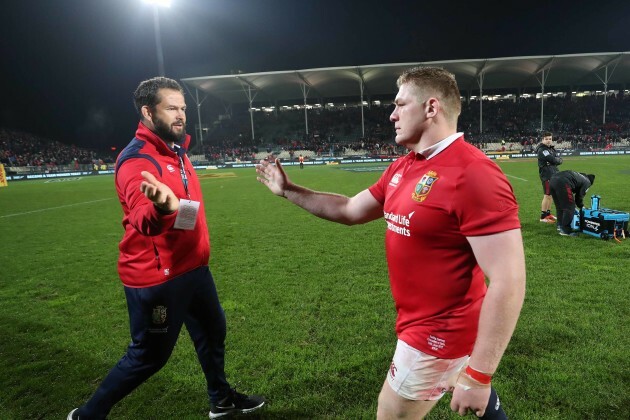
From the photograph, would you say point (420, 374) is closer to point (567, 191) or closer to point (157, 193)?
point (157, 193)

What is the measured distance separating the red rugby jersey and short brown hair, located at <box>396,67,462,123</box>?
19cm

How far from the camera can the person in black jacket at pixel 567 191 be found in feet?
26.8

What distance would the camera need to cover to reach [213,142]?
2189 inches

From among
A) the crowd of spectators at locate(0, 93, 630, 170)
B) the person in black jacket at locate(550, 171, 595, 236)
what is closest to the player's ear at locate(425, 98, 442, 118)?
the person in black jacket at locate(550, 171, 595, 236)

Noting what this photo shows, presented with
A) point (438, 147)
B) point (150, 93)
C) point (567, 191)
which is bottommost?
point (567, 191)

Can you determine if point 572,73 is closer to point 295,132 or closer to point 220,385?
point 295,132

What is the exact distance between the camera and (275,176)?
9.34ft

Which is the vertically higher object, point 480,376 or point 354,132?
point 354,132

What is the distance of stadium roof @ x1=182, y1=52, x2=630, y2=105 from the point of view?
43094 millimetres

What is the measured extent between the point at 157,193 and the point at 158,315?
1.05 metres

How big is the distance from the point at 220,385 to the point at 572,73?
59417 millimetres

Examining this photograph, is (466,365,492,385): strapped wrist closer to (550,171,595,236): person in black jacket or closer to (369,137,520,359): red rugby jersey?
(369,137,520,359): red rugby jersey

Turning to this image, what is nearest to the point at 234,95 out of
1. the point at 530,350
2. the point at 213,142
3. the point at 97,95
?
the point at 213,142

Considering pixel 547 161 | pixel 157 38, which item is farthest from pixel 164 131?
pixel 157 38
